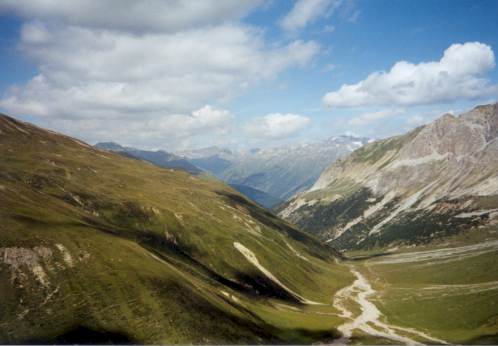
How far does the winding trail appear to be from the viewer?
9581 cm

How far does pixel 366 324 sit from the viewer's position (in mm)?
113500

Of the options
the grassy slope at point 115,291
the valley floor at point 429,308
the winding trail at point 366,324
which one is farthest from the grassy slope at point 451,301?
the grassy slope at point 115,291

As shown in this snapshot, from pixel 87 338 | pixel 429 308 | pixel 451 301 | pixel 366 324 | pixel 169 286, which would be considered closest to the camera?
pixel 87 338

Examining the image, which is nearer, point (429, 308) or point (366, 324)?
point (366, 324)

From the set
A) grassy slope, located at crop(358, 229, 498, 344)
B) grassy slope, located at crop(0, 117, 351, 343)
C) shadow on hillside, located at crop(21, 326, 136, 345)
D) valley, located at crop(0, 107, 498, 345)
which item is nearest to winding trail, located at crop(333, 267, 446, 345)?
valley, located at crop(0, 107, 498, 345)

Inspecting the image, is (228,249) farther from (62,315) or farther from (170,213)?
(62,315)

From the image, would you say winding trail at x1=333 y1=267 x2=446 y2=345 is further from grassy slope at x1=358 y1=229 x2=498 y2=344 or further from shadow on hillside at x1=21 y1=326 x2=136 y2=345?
shadow on hillside at x1=21 y1=326 x2=136 y2=345

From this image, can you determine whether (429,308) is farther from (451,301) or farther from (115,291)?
(115,291)

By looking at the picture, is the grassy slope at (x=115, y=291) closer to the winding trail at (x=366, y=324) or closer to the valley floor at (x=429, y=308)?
the winding trail at (x=366, y=324)

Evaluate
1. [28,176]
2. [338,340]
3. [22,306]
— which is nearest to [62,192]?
[28,176]

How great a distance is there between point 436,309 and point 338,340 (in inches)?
1646

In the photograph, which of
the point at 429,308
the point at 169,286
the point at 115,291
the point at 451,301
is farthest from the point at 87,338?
the point at 451,301

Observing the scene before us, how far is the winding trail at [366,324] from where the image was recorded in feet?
314

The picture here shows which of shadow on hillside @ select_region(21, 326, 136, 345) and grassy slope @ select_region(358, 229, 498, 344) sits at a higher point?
shadow on hillside @ select_region(21, 326, 136, 345)
